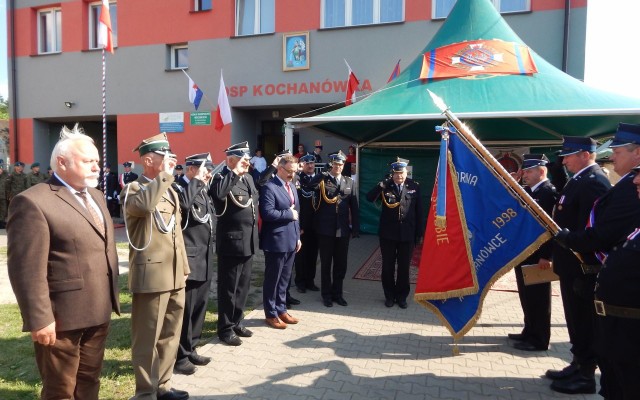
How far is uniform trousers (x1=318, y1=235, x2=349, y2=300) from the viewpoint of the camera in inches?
223

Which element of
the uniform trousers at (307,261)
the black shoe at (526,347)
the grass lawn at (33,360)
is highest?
the uniform trousers at (307,261)

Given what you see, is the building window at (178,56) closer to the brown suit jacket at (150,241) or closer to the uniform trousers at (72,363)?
the brown suit jacket at (150,241)

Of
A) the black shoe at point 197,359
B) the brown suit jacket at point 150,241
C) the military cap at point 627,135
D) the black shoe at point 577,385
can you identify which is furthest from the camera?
the black shoe at point 197,359

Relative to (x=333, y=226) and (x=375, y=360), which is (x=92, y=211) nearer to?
(x=375, y=360)

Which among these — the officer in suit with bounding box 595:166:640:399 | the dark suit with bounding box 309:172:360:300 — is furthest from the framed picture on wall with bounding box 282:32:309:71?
the officer in suit with bounding box 595:166:640:399

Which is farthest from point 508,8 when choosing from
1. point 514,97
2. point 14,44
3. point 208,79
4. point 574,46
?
point 14,44

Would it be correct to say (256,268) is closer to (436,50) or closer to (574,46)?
(436,50)

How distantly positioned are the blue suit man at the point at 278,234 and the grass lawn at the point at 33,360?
2.47 ft

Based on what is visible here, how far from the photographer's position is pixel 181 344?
378 centimetres

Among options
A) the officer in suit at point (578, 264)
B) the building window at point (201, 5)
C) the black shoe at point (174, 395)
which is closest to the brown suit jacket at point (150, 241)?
the black shoe at point (174, 395)

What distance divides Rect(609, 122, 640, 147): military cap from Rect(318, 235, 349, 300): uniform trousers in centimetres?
347

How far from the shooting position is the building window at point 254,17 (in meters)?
11.9

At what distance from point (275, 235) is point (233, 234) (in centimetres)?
59

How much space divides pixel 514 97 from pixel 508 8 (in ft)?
17.2
